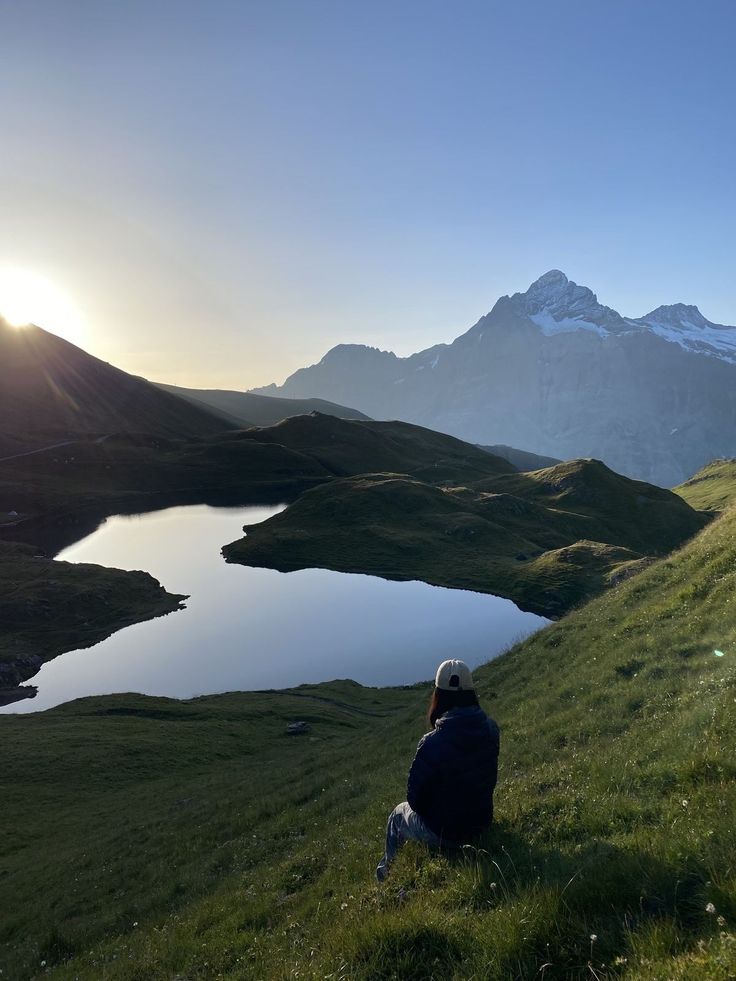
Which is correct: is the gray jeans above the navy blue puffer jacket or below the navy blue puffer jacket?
below

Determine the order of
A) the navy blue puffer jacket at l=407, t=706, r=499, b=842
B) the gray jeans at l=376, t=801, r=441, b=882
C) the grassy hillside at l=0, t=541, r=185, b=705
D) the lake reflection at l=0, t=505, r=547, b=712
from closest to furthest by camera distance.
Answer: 1. the navy blue puffer jacket at l=407, t=706, r=499, b=842
2. the gray jeans at l=376, t=801, r=441, b=882
3. the lake reflection at l=0, t=505, r=547, b=712
4. the grassy hillside at l=0, t=541, r=185, b=705

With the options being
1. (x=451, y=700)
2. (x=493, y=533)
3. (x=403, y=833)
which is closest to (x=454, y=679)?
(x=451, y=700)

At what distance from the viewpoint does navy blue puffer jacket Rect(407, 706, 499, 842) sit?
9.61 metres

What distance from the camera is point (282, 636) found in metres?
84.6

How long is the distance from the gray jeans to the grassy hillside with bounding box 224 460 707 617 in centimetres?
8531

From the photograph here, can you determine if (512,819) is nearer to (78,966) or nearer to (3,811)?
(78,966)

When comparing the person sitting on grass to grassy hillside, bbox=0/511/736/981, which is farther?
the person sitting on grass

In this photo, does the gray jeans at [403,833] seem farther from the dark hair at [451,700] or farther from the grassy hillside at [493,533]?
the grassy hillside at [493,533]

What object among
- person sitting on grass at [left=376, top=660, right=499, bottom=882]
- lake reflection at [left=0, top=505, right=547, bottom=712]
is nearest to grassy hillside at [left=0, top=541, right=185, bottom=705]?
lake reflection at [left=0, top=505, right=547, bottom=712]

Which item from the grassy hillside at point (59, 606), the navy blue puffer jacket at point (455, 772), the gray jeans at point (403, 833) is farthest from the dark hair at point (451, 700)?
the grassy hillside at point (59, 606)

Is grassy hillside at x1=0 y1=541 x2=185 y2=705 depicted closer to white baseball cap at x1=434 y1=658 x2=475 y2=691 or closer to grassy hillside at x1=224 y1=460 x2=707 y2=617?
grassy hillside at x1=224 y1=460 x2=707 y2=617

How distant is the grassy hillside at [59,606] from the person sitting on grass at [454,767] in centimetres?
7800

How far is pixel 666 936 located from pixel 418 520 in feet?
462

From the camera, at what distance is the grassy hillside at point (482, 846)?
6930mm
